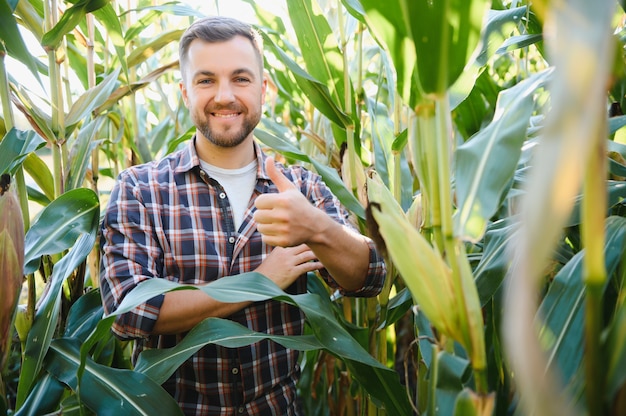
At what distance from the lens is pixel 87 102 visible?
1.14 m

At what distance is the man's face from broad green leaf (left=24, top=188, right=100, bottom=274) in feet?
0.98

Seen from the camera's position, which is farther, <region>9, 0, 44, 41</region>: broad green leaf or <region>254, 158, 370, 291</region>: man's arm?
<region>9, 0, 44, 41</region>: broad green leaf

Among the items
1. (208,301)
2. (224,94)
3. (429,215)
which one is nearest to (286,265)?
(208,301)

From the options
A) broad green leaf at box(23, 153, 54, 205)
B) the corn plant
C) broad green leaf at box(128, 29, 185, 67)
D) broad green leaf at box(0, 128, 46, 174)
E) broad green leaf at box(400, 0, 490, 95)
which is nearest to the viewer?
the corn plant

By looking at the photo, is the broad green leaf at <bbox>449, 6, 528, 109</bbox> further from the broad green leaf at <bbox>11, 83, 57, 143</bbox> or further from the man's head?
the broad green leaf at <bbox>11, 83, 57, 143</bbox>

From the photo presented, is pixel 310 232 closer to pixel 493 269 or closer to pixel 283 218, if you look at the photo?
pixel 283 218

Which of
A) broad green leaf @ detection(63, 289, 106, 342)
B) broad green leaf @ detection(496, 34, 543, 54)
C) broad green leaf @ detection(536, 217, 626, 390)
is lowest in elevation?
broad green leaf @ detection(63, 289, 106, 342)

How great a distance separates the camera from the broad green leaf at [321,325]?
76 cm

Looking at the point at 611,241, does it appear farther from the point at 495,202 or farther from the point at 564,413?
the point at 564,413

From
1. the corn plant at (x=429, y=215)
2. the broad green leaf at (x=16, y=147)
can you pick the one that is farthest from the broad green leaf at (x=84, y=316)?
the broad green leaf at (x=16, y=147)

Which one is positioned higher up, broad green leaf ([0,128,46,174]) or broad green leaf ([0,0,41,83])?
broad green leaf ([0,0,41,83])

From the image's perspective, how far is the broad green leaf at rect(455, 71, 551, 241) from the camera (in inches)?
20.6

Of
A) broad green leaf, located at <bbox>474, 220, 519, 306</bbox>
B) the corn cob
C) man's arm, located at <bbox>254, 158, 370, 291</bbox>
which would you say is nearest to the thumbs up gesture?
man's arm, located at <bbox>254, 158, 370, 291</bbox>

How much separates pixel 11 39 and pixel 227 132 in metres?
0.43
